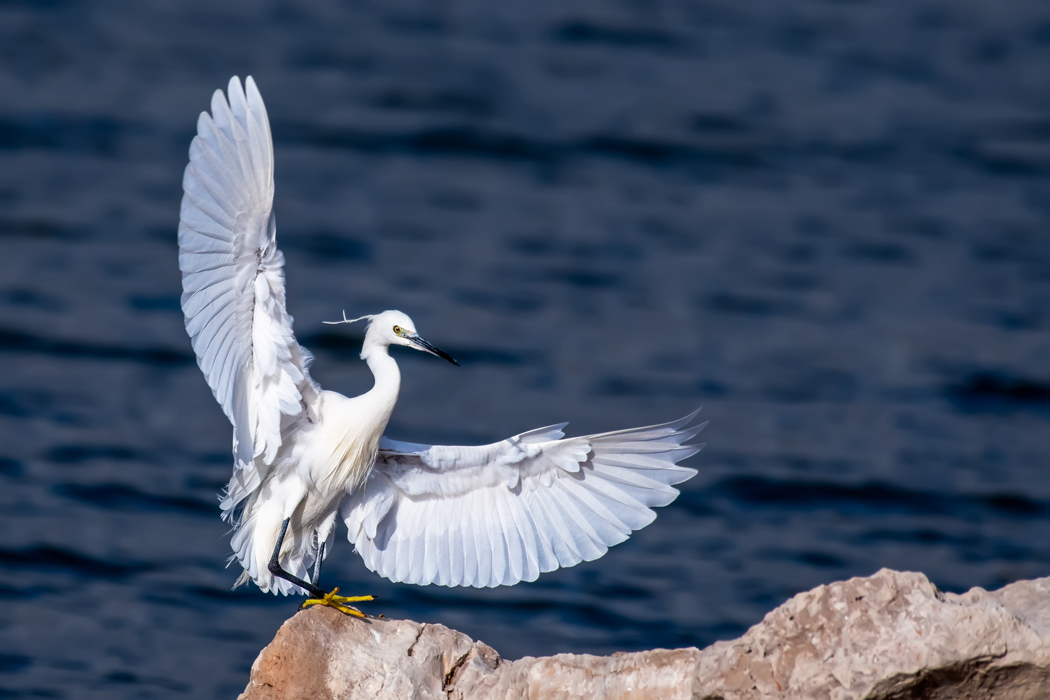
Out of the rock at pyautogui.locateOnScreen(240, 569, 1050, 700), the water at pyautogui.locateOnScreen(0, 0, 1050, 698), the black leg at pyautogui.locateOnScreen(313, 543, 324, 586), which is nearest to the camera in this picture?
the rock at pyautogui.locateOnScreen(240, 569, 1050, 700)

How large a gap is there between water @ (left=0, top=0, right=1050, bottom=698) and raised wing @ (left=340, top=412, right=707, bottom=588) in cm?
255

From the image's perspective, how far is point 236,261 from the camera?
22.2ft

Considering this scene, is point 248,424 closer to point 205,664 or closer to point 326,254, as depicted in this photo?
point 205,664

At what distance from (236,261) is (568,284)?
1074 cm

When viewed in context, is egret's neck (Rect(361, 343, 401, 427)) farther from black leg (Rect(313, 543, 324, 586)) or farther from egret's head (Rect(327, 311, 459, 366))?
black leg (Rect(313, 543, 324, 586))

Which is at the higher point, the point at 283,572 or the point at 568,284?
the point at 568,284

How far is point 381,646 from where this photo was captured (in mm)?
7246

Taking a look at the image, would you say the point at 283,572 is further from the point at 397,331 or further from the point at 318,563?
the point at 397,331

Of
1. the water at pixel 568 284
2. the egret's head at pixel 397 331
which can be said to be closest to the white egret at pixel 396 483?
the egret's head at pixel 397 331

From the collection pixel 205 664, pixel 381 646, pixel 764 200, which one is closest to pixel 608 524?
pixel 381 646

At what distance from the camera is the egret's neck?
765 cm

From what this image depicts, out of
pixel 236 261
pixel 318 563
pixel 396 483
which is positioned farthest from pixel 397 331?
pixel 318 563

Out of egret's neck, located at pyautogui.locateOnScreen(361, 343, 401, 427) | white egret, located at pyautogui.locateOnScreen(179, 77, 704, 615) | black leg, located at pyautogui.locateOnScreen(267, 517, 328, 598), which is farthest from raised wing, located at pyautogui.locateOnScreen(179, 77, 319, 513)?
black leg, located at pyautogui.locateOnScreen(267, 517, 328, 598)

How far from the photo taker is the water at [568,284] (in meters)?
12.6
